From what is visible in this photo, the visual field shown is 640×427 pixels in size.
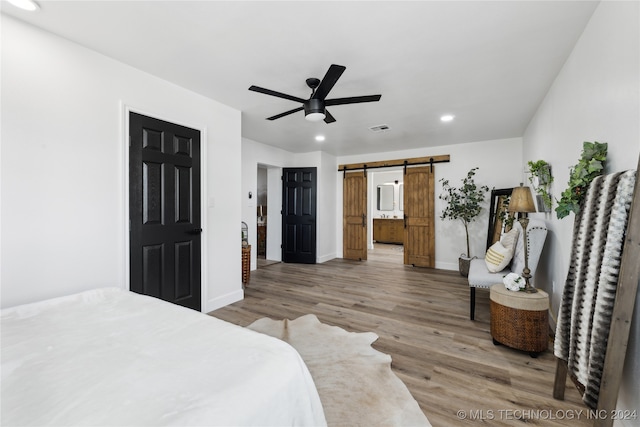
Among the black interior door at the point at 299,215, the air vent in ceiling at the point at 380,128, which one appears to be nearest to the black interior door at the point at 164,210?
the air vent in ceiling at the point at 380,128

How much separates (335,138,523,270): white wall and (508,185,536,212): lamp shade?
281 cm

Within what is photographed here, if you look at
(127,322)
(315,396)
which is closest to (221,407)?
(315,396)

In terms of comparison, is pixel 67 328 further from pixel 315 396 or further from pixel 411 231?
pixel 411 231

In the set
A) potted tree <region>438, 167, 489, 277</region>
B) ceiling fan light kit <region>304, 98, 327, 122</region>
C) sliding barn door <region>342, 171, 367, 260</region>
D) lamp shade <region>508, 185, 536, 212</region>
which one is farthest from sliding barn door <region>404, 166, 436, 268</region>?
ceiling fan light kit <region>304, 98, 327, 122</region>

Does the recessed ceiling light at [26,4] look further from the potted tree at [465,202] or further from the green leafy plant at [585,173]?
the potted tree at [465,202]

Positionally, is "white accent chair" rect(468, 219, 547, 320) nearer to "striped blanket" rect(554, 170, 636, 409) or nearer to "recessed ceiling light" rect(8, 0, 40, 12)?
"striped blanket" rect(554, 170, 636, 409)

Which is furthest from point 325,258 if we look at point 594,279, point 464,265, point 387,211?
point 594,279

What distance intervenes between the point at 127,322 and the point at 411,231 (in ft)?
17.8

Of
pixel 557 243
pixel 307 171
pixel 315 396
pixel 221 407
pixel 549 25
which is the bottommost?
pixel 315 396

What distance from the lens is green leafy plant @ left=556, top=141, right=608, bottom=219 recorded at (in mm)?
1633

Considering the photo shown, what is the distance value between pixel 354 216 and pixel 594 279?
17.4 feet

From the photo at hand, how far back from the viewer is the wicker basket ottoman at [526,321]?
2.29 meters

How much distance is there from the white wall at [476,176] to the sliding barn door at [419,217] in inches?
4.9

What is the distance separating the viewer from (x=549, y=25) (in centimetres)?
197
